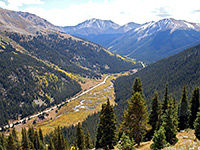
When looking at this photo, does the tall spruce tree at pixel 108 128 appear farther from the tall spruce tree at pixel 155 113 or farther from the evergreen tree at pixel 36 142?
the evergreen tree at pixel 36 142

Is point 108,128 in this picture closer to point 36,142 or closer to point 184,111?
point 184,111

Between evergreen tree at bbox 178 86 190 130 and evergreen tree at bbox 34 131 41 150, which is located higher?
evergreen tree at bbox 178 86 190 130

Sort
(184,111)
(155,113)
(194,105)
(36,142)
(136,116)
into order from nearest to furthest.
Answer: (136,116) → (155,113) → (194,105) → (184,111) → (36,142)

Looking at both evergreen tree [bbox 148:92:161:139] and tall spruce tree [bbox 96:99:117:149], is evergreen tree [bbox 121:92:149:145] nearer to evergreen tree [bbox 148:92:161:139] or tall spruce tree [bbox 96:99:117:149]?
tall spruce tree [bbox 96:99:117:149]

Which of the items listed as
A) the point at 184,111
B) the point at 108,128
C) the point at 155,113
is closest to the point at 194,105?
the point at 184,111

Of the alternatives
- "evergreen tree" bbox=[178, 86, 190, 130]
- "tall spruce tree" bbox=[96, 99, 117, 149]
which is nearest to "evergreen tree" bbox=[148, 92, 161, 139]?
"evergreen tree" bbox=[178, 86, 190, 130]

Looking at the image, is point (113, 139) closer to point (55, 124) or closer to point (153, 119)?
point (153, 119)

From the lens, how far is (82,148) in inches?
2694

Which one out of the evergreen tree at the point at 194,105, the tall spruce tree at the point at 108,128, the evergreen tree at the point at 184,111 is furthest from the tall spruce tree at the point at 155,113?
the evergreen tree at the point at 194,105

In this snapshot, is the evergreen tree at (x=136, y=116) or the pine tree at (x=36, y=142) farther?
the pine tree at (x=36, y=142)

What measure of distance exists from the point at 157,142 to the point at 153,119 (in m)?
20.7

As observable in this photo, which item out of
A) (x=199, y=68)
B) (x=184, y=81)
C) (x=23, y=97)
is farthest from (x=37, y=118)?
(x=199, y=68)

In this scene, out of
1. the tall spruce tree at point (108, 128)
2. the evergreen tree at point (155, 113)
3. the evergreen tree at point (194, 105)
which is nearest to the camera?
the tall spruce tree at point (108, 128)

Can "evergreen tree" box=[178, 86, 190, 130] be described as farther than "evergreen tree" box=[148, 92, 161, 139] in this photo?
Yes
